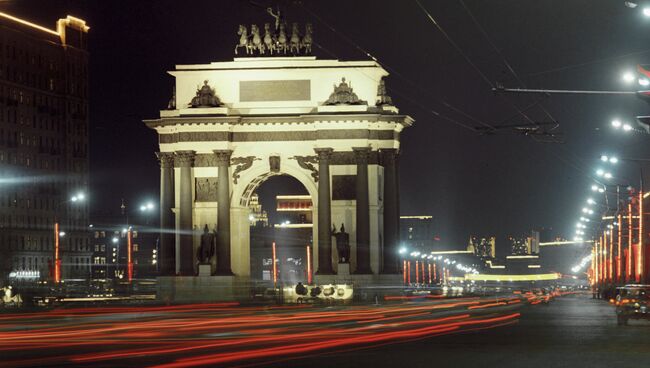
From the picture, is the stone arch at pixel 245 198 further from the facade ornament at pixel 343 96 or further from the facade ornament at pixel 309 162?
the facade ornament at pixel 343 96

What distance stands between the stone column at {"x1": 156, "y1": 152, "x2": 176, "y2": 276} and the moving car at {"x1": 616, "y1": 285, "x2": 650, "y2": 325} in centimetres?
3506

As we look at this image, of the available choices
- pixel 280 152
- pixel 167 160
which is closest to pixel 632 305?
pixel 280 152

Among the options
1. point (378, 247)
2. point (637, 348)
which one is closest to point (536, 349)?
point (637, 348)

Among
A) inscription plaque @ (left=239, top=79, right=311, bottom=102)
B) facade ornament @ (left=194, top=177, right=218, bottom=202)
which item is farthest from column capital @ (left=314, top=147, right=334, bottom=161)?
facade ornament @ (left=194, top=177, right=218, bottom=202)

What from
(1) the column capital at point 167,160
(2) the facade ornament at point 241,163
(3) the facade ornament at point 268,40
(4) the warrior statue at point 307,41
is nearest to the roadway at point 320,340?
(1) the column capital at point 167,160

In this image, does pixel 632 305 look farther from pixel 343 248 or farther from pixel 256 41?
pixel 256 41

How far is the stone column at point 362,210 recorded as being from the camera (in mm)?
71500

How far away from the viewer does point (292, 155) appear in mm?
72750

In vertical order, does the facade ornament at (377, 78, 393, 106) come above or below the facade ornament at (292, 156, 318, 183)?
above

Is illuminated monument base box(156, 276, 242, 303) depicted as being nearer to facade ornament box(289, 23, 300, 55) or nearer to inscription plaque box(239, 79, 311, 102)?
inscription plaque box(239, 79, 311, 102)

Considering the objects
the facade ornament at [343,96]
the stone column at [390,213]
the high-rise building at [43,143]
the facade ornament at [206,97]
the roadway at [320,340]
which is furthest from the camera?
the high-rise building at [43,143]

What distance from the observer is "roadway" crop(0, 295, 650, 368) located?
24922mm

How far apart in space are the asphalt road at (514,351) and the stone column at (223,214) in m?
35.6

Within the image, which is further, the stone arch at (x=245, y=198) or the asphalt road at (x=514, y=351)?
the stone arch at (x=245, y=198)
